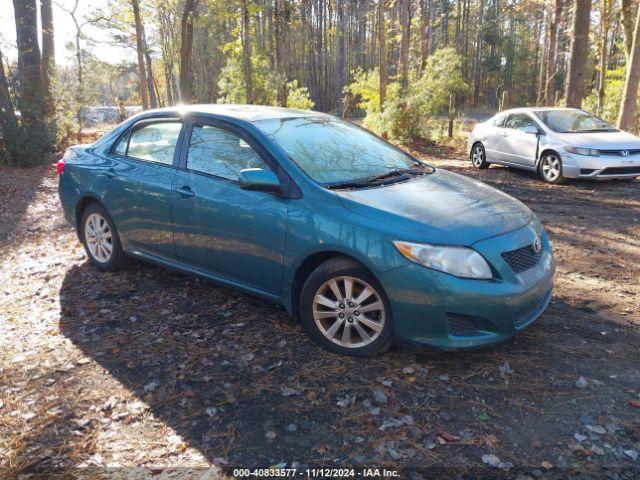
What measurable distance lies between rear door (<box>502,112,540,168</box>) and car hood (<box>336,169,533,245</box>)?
24.4 ft

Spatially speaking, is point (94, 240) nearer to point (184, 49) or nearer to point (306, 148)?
point (306, 148)

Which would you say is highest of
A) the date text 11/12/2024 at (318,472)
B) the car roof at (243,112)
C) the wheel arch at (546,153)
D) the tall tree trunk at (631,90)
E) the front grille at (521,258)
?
the tall tree trunk at (631,90)

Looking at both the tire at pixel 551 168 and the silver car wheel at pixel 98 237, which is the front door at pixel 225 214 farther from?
the tire at pixel 551 168

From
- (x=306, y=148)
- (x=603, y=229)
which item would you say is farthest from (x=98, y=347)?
(x=603, y=229)

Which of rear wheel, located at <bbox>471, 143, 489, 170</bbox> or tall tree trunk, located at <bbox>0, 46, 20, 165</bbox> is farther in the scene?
tall tree trunk, located at <bbox>0, 46, 20, 165</bbox>

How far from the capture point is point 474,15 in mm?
47125

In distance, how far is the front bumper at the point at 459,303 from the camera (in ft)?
10.9

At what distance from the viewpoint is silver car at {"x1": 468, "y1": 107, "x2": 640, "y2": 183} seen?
9758 mm

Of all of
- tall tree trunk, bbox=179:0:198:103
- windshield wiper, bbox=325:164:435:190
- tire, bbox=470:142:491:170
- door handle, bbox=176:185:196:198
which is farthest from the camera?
tall tree trunk, bbox=179:0:198:103

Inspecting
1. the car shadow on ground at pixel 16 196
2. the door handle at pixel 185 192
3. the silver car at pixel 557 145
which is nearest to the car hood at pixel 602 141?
the silver car at pixel 557 145

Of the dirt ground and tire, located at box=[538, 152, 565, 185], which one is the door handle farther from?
tire, located at box=[538, 152, 565, 185]

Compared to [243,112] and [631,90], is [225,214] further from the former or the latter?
[631,90]

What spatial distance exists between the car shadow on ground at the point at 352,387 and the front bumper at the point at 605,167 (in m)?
6.12

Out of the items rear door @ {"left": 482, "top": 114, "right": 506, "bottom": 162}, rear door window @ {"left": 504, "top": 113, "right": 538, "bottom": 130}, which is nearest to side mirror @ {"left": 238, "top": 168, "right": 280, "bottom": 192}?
rear door window @ {"left": 504, "top": 113, "right": 538, "bottom": 130}
